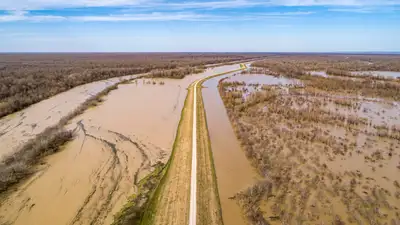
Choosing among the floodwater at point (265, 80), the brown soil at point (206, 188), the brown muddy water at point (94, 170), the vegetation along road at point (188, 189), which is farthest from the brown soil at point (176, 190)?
the floodwater at point (265, 80)

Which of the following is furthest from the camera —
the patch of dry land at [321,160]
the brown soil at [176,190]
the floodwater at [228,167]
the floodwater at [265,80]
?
the floodwater at [265,80]

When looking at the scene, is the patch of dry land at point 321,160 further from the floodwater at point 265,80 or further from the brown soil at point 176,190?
the floodwater at point 265,80

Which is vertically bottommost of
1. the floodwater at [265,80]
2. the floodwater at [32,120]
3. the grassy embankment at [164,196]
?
the grassy embankment at [164,196]

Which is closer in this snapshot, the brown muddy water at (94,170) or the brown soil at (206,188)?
the brown soil at (206,188)

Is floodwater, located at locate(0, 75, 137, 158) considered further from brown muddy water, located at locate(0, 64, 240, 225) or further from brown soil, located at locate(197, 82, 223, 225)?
brown soil, located at locate(197, 82, 223, 225)

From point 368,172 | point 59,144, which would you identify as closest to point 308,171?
point 368,172

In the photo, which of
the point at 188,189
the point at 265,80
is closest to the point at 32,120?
the point at 188,189

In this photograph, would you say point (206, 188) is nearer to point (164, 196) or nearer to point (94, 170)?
point (164, 196)
